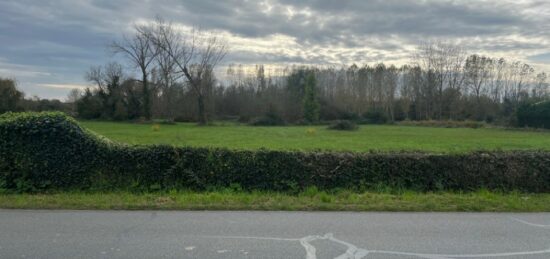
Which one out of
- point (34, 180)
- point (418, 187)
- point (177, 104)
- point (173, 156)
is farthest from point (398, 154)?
point (177, 104)

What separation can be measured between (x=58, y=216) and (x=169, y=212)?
1625 mm

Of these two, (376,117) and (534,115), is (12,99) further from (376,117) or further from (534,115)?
(534,115)

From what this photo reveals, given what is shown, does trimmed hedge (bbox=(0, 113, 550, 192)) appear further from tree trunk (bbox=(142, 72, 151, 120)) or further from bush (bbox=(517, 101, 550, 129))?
tree trunk (bbox=(142, 72, 151, 120))

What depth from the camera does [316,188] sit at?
8.36 meters

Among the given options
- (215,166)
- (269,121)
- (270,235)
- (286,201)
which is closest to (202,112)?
(269,121)

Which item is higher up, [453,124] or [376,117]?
[376,117]

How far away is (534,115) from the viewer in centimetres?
4925

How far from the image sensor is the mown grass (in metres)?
6.56

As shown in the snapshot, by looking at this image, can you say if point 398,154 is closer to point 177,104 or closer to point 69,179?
point 69,179

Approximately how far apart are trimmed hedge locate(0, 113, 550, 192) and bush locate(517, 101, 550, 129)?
47.7m

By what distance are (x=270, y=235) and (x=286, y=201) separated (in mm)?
1973

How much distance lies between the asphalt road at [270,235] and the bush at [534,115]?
50.8 m

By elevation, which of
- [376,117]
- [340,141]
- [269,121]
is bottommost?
[340,141]

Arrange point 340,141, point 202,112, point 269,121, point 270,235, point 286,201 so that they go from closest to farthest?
point 270,235 → point 286,201 → point 340,141 → point 202,112 → point 269,121
